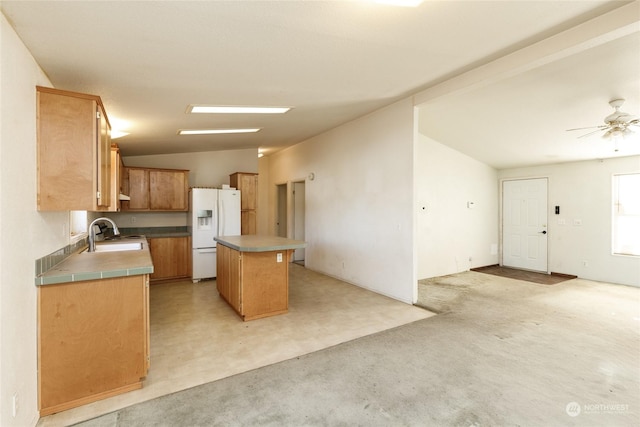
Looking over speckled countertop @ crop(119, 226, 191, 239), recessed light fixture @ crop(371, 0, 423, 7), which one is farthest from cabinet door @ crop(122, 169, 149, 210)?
recessed light fixture @ crop(371, 0, 423, 7)

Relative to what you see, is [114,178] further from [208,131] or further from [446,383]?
[446,383]

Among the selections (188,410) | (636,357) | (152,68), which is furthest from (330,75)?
(636,357)

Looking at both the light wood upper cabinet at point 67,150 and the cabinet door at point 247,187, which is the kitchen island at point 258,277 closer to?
the light wood upper cabinet at point 67,150

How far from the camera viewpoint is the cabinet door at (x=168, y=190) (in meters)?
5.54

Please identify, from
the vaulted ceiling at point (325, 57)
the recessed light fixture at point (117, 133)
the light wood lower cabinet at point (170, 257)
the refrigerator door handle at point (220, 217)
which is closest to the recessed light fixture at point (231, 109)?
the vaulted ceiling at point (325, 57)

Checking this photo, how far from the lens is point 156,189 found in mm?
5555

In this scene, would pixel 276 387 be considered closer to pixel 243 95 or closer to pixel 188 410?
pixel 188 410

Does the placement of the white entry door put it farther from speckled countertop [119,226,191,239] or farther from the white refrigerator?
speckled countertop [119,226,191,239]

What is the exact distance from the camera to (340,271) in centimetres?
566

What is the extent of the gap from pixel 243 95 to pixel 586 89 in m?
3.90

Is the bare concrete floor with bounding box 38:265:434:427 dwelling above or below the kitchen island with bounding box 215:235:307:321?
below

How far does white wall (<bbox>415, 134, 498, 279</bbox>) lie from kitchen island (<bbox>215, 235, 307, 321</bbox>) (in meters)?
2.66

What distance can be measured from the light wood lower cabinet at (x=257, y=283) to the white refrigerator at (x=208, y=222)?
5.76 feet

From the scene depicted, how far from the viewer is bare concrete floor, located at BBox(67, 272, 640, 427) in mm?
1938
